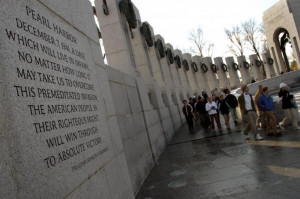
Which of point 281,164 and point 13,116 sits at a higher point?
point 13,116

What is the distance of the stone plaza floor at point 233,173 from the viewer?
4602 millimetres

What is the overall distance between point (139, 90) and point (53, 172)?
6603 millimetres

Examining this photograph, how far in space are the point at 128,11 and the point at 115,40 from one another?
132cm

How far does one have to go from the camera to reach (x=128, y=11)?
10.3 m

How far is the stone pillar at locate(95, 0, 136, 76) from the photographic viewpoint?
378 inches

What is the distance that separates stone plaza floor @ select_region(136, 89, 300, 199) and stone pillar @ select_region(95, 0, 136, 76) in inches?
128

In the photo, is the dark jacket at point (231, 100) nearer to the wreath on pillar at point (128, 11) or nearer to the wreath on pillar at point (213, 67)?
the wreath on pillar at point (128, 11)

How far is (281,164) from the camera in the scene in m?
5.64

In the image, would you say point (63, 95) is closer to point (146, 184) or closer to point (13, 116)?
point (13, 116)

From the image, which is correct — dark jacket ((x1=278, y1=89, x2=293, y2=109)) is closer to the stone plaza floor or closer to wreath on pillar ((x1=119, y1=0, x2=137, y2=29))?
the stone plaza floor

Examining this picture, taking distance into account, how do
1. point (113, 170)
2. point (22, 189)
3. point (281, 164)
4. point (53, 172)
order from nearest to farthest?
point (22, 189)
point (53, 172)
point (113, 170)
point (281, 164)

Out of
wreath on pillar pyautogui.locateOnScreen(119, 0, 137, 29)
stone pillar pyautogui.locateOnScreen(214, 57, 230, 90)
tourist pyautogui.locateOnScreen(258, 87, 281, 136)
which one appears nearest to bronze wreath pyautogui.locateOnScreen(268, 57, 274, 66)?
stone pillar pyautogui.locateOnScreen(214, 57, 230, 90)

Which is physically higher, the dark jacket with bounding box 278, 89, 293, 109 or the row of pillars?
the row of pillars

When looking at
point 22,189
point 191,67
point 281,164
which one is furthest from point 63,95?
point 191,67
